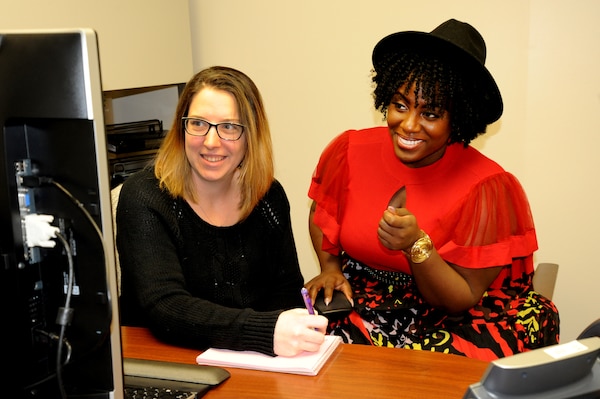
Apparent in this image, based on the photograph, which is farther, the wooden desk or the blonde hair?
the blonde hair

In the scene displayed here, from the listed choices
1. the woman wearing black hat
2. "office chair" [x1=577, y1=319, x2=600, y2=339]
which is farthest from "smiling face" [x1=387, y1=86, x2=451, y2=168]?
"office chair" [x1=577, y1=319, x2=600, y2=339]

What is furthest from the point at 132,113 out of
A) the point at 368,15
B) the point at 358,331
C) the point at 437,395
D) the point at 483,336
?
the point at 437,395

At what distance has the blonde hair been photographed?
1.59 meters

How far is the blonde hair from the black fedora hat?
0.48 meters

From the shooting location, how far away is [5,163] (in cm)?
80

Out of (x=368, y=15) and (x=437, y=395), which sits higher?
(x=368, y=15)

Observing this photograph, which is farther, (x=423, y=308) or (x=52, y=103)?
(x=423, y=308)

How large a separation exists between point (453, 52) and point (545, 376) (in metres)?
1.22

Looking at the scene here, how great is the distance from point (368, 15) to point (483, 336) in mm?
1454

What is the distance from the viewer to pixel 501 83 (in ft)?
8.30

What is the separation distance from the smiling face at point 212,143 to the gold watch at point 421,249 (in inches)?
19.2

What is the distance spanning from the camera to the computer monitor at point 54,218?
0.78 m

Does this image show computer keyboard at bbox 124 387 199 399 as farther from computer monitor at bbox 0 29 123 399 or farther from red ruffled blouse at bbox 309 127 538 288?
red ruffled blouse at bbox 309 127 538 288

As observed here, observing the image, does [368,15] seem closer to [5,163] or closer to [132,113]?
[132,113]
